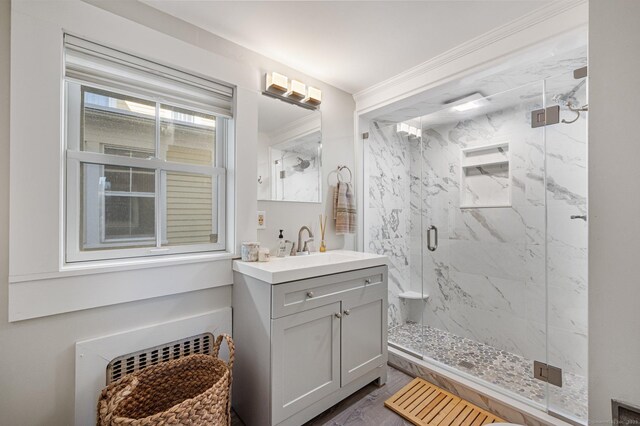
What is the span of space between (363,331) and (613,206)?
1.41 m

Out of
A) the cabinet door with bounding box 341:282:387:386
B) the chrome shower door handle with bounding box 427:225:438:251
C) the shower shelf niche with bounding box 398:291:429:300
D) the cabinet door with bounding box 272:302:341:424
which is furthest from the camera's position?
the shower shelf niche with bounding box 398:291:429:300

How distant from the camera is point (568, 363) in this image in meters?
1.99

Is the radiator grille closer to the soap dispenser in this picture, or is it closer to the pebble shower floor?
the soap dispenser

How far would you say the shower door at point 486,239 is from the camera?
2.18 meters

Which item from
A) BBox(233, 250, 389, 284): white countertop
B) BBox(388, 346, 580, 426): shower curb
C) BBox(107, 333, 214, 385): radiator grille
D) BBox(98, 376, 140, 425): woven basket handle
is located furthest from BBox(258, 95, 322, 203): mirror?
BBox(388, 346, 580, 426): shower curb

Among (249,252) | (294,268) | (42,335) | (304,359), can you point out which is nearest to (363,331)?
(304,359)

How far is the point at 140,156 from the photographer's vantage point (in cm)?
160

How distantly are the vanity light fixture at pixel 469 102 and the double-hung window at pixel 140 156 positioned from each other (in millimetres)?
1937

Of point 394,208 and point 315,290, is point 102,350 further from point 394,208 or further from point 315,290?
point 394,208

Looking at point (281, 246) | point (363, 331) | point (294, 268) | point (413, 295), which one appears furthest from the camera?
point (413, 295)

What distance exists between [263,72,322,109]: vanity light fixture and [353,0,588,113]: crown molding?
0.53 meters

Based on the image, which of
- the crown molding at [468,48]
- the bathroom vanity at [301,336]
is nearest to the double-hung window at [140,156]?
the bathroom vanity at [301,336]

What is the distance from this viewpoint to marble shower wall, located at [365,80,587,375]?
2.14 meters

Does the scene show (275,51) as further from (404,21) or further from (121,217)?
(121,217)
